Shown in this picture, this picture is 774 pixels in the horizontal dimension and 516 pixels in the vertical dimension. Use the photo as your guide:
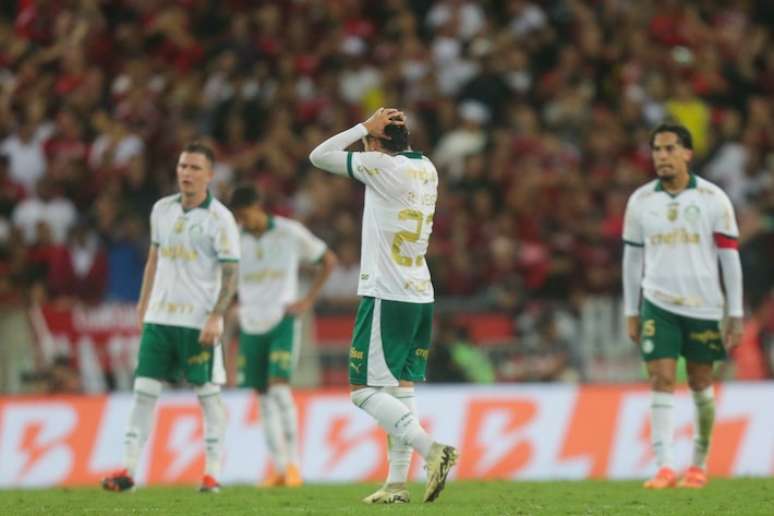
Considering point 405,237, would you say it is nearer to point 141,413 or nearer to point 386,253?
point 386,253

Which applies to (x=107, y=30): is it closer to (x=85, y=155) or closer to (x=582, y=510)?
(x=85, y=155)

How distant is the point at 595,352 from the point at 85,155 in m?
8.11

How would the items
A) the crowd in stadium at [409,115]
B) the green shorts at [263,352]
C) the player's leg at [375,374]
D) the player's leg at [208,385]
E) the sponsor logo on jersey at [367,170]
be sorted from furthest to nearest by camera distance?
the crowd in stadium at [409,115]
the green shorts at [263,352]
the player's leg at [208,385]
the sponsor logo on jersey at [367,170]
the player's leg at [375,374]

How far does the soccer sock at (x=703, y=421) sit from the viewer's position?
13.7m

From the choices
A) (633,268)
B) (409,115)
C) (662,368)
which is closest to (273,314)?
(633,268)

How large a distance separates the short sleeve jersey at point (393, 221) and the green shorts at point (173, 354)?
2.66 metres

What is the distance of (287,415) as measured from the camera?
1588cm

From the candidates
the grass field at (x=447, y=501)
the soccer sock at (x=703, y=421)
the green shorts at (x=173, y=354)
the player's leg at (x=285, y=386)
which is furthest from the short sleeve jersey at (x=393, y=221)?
the player's leg at (x=285, y=386)

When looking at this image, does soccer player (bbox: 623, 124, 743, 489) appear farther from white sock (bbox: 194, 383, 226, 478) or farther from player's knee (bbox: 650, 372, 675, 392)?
white sock (bbox: 194, 383, 226, 478)

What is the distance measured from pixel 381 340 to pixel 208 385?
2.92 metres

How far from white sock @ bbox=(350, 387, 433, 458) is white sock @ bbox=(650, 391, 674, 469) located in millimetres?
3037

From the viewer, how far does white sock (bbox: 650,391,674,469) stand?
1328 centimetres

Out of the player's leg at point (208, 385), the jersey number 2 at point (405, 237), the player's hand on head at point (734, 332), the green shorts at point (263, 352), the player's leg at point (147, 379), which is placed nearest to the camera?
the jersey number 2 at point (405, 237)

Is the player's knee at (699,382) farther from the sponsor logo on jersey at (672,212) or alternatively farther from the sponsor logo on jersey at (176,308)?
the sponsor logo on jersey at (176,308)
